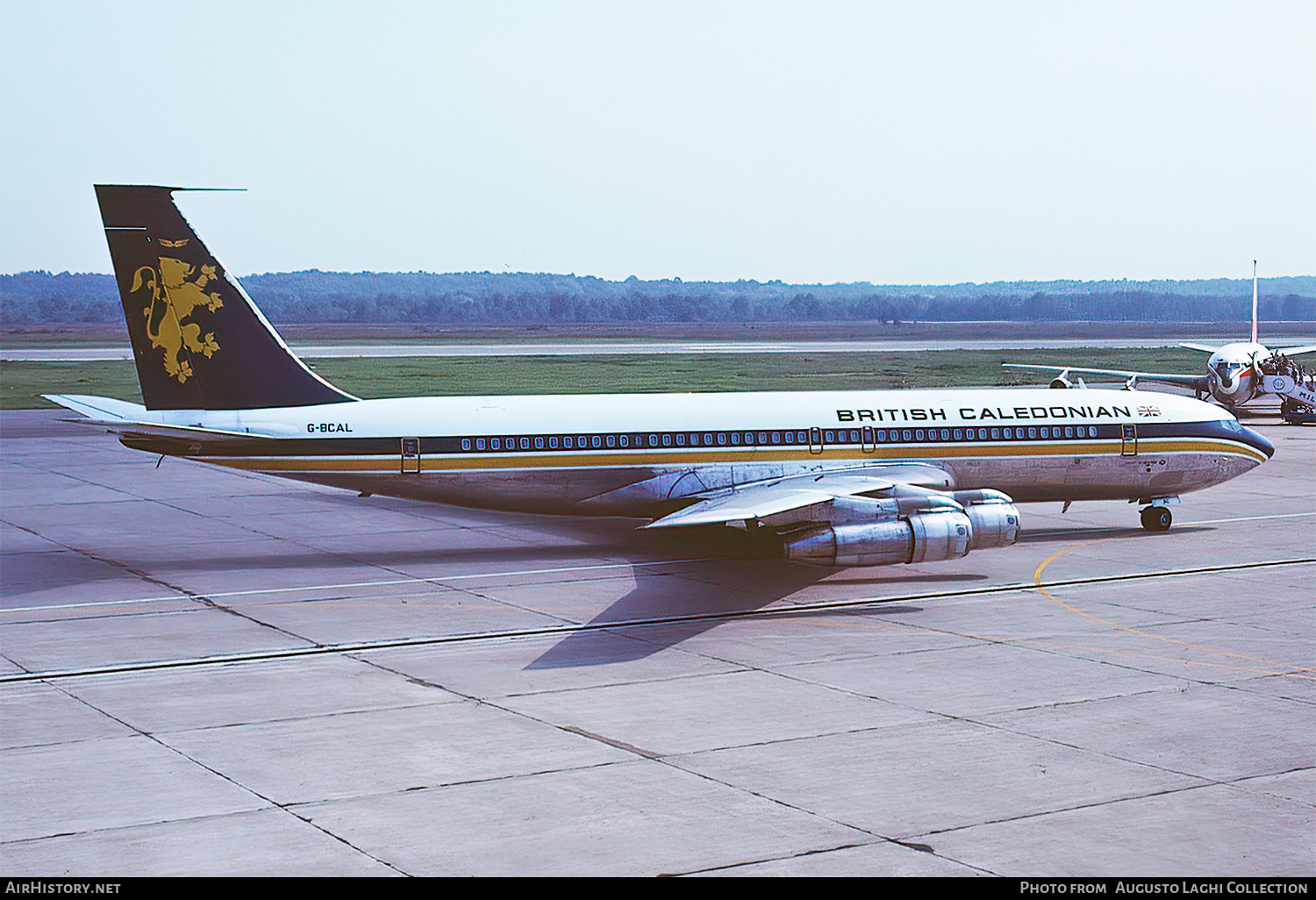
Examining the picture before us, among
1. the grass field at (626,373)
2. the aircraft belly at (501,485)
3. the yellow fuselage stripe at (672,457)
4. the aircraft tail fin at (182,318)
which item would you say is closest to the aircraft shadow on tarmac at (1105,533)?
the yellow fuselage stripe at (672,457)

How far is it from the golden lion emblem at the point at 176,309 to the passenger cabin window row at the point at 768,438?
7054 millimetres

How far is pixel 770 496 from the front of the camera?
34.3 metres

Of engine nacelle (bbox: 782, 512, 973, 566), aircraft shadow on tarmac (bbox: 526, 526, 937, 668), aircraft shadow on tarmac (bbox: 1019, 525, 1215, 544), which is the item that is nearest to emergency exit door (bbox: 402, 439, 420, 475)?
aircraft shadow on tarmac (bbox: 526, 526, 937, 668)

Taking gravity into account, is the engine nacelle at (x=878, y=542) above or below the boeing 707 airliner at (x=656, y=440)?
below

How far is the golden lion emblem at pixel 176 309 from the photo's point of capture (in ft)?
116

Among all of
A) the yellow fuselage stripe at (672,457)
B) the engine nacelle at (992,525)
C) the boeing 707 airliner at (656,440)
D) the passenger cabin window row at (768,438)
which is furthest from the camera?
the passenger cabin window row at (768,438)

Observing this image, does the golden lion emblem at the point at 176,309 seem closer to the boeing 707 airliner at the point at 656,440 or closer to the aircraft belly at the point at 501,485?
the boeing 707 airliner at the point at 656,440

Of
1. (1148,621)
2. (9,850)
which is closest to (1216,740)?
(1148,621)

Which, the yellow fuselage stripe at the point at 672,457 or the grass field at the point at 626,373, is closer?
the yellow fuselage stripe at the point at 672,457

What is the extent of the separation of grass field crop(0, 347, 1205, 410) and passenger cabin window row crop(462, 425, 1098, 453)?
51.2 m

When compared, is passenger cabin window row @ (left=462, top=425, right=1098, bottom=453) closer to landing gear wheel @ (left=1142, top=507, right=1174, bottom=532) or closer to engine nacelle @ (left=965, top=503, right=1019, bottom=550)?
landing gear wheel @ (left=1142, top=507, right=1174, bottom=532)

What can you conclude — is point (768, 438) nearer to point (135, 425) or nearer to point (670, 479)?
point (670, 479)

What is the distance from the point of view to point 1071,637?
28.0 meters

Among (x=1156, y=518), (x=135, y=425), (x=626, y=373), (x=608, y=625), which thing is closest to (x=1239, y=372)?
(x=1156, y=518)
